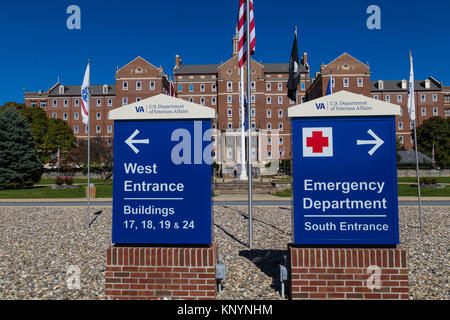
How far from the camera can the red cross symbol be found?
4.36m

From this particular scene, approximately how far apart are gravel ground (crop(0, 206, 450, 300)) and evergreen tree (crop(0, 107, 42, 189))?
1942 centimetres

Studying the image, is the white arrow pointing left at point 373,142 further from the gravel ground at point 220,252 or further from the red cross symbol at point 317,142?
the gravel ground at point 220,252

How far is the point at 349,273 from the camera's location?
13.9ft

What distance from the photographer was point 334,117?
439 centimetres

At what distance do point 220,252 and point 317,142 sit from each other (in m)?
4.19

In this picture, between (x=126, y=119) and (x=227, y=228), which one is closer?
(x=126, y=119)

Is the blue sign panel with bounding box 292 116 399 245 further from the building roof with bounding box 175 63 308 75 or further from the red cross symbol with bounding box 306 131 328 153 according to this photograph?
the building roof with bounding box 175 63 308 75

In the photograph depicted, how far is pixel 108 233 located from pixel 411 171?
4640cm

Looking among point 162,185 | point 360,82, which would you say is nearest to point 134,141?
point 162,185

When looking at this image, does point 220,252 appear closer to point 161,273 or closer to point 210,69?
point 161,273
